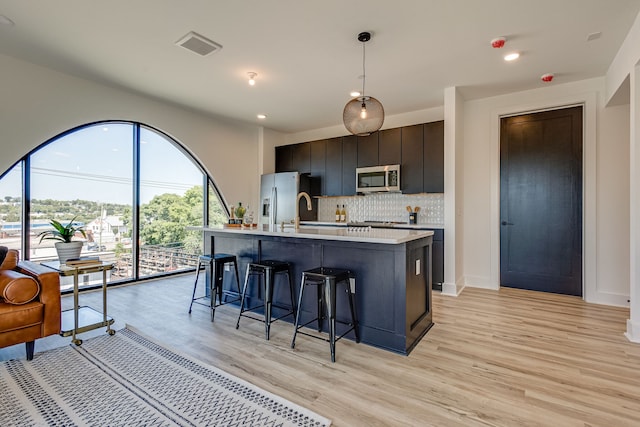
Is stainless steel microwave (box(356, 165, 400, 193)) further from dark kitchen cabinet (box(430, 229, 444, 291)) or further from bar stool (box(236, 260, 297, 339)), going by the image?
bar stool (box(236, 260, 297, 339))

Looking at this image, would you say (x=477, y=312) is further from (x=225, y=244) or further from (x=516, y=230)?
(x=225, y=244)

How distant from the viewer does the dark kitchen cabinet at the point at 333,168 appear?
584 centimetres

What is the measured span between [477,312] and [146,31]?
4497 mm

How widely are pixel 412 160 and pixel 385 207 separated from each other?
1054 millimetres

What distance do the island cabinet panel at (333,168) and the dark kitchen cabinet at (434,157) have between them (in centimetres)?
163

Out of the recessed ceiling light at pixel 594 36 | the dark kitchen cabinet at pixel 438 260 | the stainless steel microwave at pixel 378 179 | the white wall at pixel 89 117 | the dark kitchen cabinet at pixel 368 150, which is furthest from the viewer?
the dark kitchen cabinet at pixel 368 150

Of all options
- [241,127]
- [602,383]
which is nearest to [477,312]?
[602,383]

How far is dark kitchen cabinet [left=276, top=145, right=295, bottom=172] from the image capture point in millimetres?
6543

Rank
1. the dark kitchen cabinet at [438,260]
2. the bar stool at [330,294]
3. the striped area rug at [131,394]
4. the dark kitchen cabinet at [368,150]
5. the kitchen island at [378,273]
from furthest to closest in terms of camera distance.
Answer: the dark kitchen cabinet at [368,150], the dark kitchen cabinet at [438,260], the kitchen island at [378,273], the bar stool at [330,294], the striped area rug at [131,394]

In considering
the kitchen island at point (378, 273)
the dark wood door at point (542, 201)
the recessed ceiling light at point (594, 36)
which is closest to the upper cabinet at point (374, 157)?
the dark wood door at point (542, 201)

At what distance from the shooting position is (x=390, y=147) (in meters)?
5.18

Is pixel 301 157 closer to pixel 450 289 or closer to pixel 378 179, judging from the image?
pixel 378 179

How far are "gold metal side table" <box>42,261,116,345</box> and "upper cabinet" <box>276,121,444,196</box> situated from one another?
395 centimetres

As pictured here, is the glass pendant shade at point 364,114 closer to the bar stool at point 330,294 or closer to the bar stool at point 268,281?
Result: the bar stool at point 330,294
